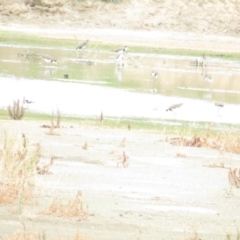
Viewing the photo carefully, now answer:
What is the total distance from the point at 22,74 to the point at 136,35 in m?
19.4

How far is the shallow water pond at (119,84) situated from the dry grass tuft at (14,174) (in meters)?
12.4

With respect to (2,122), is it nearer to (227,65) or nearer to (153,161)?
(153,161)

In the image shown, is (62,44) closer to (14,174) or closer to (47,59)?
(47,59)

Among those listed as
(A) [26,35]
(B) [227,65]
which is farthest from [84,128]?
(A) [26,35]

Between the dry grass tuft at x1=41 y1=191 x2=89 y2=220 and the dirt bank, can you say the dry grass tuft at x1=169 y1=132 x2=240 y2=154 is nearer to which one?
the dry grass tuft at x1=41 y1=191 x2=89 y2=220

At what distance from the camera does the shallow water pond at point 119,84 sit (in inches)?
1045

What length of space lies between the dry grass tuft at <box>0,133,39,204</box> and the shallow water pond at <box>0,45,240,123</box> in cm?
1236

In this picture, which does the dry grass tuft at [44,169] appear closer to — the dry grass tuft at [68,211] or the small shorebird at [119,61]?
the dry grass tuft at [68,211]

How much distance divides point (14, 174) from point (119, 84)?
21.0 meters

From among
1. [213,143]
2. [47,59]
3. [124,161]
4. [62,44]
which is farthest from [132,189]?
[62,44]

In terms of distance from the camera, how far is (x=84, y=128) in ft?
65.9

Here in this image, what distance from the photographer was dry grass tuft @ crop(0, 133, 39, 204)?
11391mm

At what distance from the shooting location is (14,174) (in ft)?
38.2

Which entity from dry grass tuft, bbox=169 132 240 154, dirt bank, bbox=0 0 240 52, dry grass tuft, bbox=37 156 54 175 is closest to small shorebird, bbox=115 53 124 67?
dirt bank, bbox=0 0 240 52
